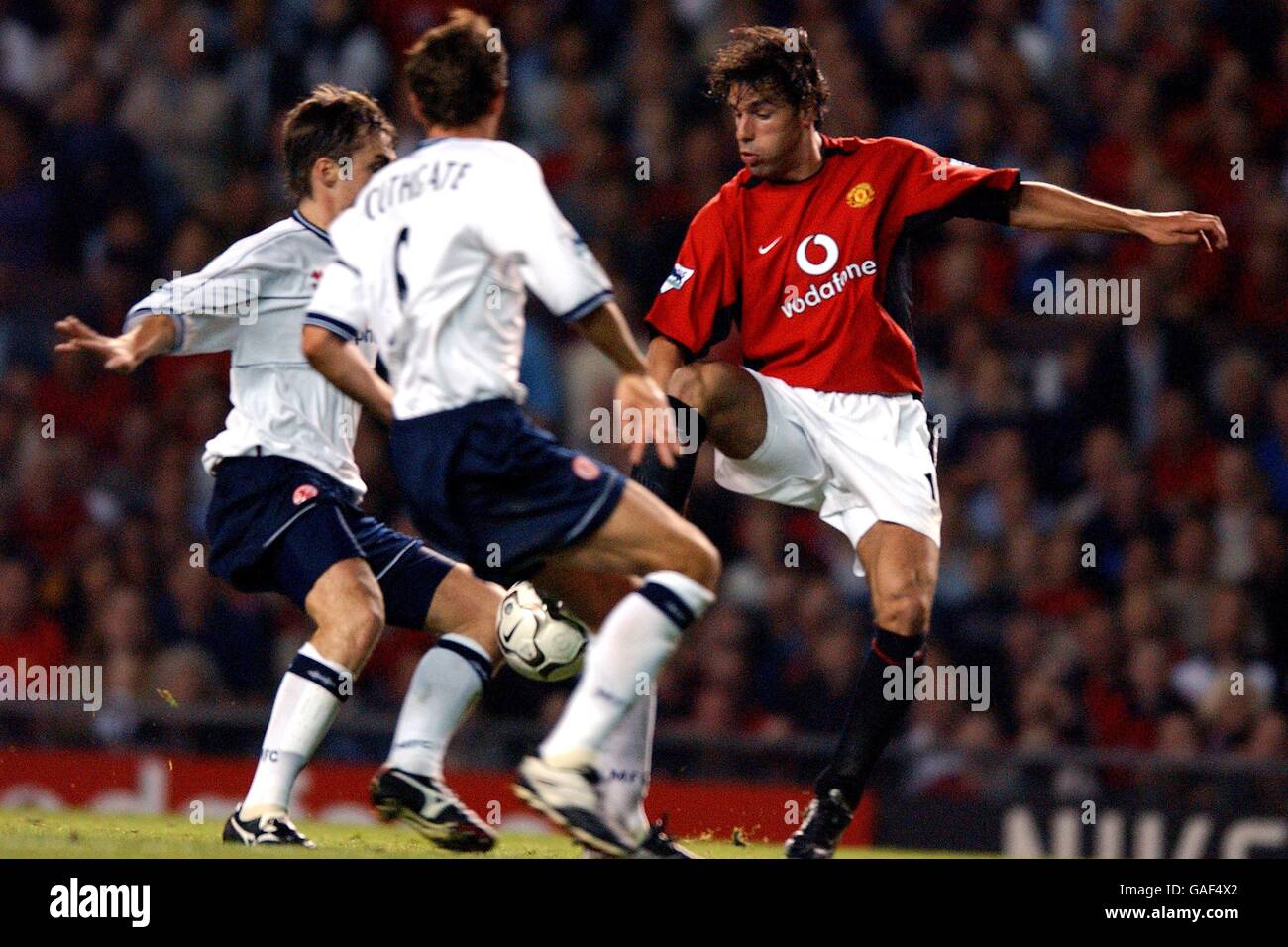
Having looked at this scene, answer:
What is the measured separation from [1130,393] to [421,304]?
6.12 meters

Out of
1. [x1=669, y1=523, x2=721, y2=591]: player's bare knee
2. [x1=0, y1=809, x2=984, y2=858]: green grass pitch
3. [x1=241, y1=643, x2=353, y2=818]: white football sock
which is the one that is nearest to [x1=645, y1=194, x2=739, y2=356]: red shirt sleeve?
[x1=669, y1=523, x2=721, y2=591]: player's bare knee

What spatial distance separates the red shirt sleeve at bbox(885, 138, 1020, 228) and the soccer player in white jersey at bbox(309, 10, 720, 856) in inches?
60.9

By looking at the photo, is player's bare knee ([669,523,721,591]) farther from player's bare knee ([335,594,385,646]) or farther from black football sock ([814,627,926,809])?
player's bare knee ([335,594,385,646])

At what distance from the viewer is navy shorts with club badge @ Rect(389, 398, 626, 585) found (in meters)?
4.89

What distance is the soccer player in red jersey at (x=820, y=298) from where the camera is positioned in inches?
239

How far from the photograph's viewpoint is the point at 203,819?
8.59 metres

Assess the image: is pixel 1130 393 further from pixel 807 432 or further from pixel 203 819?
pixel 203 819

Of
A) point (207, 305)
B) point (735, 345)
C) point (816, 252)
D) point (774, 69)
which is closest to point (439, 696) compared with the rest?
point (207, 305)

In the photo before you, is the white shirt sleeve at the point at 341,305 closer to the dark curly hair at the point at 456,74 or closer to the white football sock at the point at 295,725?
the dark curly hair at the point at 456,74

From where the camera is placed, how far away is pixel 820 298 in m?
6.12

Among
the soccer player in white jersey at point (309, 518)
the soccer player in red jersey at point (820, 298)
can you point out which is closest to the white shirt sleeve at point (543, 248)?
the soccer player in white jersey at point (309, 518)

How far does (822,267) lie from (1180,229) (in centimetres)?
112

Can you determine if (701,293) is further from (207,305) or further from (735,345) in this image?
(735,345)
